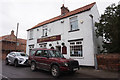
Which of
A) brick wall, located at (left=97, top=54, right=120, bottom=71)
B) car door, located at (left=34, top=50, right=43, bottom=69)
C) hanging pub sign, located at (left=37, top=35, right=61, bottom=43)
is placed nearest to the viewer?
car door, located at (left=34, top=50, right=43, bottom=69)

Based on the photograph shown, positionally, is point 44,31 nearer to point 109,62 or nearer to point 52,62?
point 52,62

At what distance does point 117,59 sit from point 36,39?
41.5ft

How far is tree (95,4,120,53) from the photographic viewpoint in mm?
6938

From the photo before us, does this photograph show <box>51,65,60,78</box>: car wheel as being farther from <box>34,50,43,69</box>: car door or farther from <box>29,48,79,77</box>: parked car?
<box>34,50,43,69</box>: car door

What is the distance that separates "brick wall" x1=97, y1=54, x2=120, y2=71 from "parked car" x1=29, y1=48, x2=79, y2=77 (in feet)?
10.5

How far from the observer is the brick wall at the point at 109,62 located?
7.69 metres

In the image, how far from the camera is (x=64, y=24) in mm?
12289

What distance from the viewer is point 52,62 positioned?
6.39m

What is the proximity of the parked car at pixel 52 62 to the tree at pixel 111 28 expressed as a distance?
3.70m

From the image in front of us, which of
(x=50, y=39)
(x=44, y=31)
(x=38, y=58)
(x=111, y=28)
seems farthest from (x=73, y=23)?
(x=38, y=58)

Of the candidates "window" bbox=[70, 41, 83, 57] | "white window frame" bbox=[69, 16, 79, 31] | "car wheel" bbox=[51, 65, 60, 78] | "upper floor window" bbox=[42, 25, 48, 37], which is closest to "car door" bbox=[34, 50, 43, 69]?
"car wheel" bbox=[51, 65, 60, 78]

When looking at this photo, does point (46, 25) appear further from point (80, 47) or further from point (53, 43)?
point (80, 47)

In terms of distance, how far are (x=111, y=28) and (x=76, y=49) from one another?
4586 millimetres

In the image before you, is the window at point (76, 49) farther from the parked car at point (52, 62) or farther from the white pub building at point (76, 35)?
the parked car at point (52, 62)
